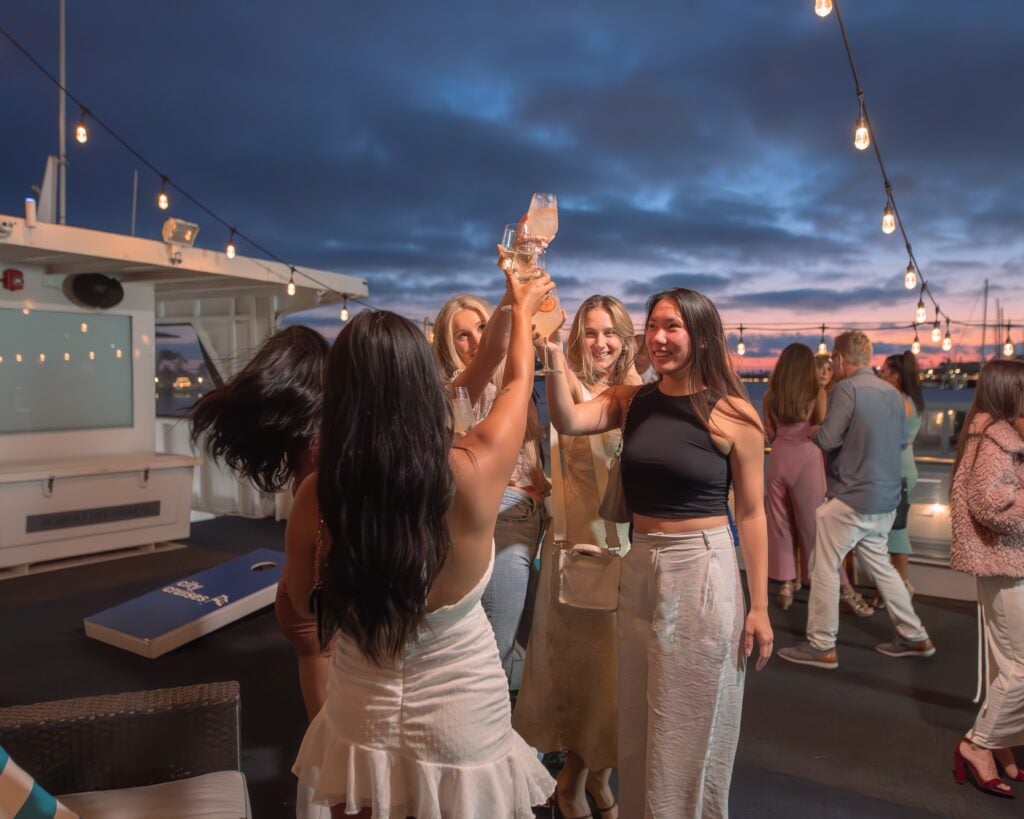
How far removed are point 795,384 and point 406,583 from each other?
3852mm

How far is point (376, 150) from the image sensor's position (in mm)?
42125

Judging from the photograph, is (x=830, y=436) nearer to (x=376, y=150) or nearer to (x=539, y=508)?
(x=539, y=508)

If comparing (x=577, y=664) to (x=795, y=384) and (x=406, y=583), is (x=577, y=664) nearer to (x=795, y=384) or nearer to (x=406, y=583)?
(x=406, y=583)

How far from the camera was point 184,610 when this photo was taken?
13.6 ft

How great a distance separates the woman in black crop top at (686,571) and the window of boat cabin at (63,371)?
5868mm

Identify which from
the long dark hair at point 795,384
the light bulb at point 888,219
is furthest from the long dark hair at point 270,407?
the light bulb at point 888,219

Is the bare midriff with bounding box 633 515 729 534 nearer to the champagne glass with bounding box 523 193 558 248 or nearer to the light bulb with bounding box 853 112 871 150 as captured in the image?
the champagne glass with bounding box 523 193 558 248

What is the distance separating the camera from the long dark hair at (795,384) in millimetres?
4367

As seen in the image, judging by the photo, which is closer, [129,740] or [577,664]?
[129,740]

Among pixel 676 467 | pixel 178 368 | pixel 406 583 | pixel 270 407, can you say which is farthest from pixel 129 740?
pixel 178 368

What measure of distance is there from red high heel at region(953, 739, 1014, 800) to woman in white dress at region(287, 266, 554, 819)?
2.17 meters

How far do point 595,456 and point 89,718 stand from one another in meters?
1.53

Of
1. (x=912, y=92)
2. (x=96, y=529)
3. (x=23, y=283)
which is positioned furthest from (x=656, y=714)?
(x=912, y=92)

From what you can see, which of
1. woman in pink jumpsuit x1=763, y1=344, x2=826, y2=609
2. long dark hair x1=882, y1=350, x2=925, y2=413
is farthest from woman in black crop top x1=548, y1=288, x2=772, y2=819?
long dark hair x1=882, y1=350, x2=925, y2=413
